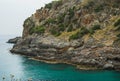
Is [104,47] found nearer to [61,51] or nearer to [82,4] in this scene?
[61,51]

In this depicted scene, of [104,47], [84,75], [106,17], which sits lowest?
[84,75]

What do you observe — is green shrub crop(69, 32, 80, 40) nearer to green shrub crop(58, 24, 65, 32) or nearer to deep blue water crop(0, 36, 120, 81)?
green shrub crop(58, 24, 65, 32)

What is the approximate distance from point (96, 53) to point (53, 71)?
45.0 feet

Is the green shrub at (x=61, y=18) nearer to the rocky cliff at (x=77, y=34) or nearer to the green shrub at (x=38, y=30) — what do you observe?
the rocky cliff at (x=77, y=34)

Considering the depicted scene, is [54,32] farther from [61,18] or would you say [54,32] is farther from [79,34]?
[79,34]

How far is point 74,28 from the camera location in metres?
109

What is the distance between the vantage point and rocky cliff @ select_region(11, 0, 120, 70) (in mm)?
84562

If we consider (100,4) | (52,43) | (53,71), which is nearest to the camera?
(53,71)

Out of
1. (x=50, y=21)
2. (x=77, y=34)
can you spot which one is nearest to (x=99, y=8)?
(x=77, y=34)

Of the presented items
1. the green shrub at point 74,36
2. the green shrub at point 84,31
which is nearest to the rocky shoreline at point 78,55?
the green shrub at point 74,36

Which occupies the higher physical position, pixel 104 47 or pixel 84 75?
pixel 104 47

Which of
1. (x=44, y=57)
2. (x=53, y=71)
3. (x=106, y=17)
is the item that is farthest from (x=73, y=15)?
(x=53, y=71)

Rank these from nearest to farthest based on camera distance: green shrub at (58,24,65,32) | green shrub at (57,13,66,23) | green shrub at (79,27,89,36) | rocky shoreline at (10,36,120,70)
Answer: rocky shoreline at (10,36,120,70)
green shrub at (79,27,89,36)
green shrub at (58,24,65,32)
green shrub at (57,13,66,23)

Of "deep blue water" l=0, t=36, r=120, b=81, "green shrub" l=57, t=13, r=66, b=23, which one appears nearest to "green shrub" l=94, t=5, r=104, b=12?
"green shrub" l=57, t=13, r=66, b=23
